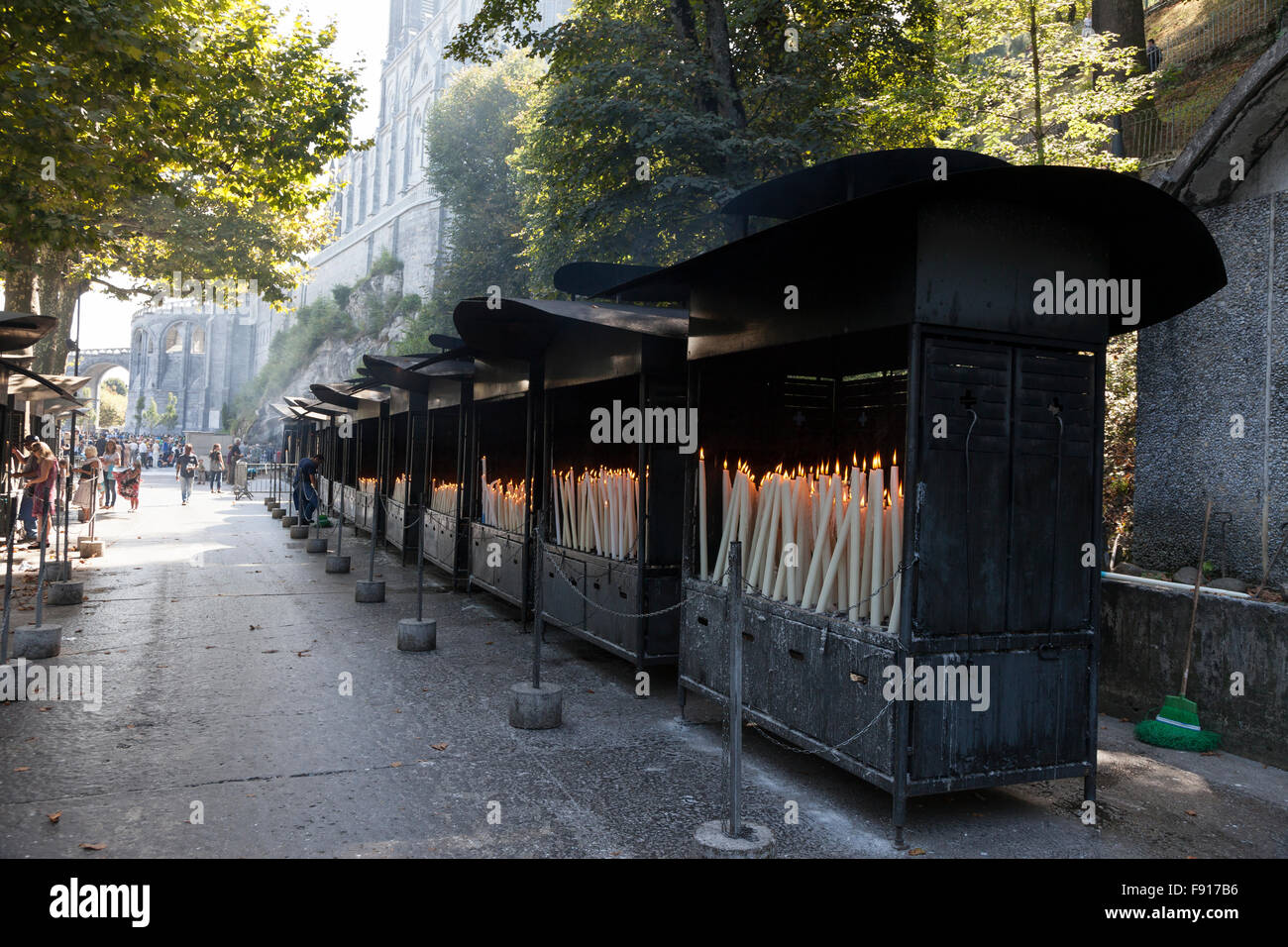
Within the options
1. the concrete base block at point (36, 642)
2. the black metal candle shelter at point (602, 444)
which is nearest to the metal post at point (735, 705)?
the black metal candle shelter at point (602, 444)

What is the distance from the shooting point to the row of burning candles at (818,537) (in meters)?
5.41

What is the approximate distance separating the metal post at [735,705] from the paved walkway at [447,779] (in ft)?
0.93

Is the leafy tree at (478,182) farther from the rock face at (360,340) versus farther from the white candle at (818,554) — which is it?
the white candle at (818,554)

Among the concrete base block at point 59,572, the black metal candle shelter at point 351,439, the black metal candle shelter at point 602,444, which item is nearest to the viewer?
the black metal candle shelter at point 602,444

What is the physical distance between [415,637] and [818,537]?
16.7 ft

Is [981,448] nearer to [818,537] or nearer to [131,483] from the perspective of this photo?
[818,537]

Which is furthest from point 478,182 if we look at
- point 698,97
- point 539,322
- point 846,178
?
point 846,178

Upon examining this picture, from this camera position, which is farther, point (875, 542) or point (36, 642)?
point (36, 642)

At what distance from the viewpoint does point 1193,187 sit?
828 centimetres

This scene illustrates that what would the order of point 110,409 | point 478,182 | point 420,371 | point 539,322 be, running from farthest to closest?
1. point 110,409
2. point 478,182
3. point 420,371
4. point 539,322

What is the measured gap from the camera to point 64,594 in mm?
11555
